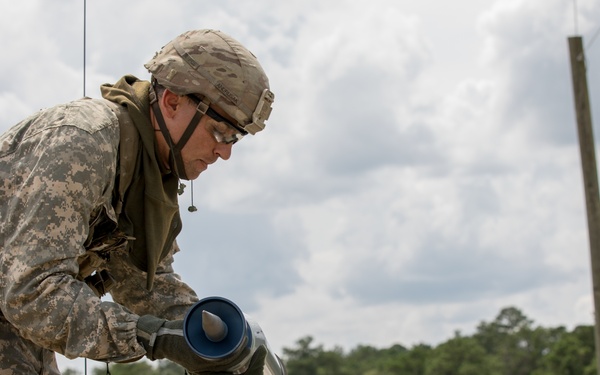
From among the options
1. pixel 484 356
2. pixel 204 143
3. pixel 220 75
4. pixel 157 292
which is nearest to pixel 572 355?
pixel 484 356

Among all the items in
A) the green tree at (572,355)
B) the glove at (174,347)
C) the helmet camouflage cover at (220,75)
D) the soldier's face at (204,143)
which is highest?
the green tree at (572,355)

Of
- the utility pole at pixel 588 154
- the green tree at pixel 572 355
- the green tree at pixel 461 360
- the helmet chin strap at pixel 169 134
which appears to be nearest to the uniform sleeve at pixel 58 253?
the helmet chin strap at pixel 169 134

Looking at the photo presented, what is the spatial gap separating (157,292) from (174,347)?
4.77 ft

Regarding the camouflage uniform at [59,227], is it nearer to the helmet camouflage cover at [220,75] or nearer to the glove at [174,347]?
the glove at [174,347]

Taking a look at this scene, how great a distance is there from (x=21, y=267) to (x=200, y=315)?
0.66m

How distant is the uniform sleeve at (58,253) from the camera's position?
420 cm

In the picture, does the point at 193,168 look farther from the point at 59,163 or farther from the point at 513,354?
the point at 513,354

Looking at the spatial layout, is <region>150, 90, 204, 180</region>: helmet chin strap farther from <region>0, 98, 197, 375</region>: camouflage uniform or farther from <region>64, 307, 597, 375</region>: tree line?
<region>64, 307, 597, 375</region>: tree line

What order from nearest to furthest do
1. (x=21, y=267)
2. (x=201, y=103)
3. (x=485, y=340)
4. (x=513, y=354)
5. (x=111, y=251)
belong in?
1. (x=21, y=267)
2. (x=201, y=103)
3. (x=111, y=251)
4. (x=513, y=354)
5. (x=485, y=340)

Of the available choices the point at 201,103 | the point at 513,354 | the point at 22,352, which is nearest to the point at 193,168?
the point at 201,103

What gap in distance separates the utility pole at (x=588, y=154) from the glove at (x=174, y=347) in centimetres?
1319

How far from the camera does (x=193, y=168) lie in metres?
5.03

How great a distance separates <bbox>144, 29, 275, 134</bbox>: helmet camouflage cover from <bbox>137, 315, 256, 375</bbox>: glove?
996mm

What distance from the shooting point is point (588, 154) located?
17.7 metres
